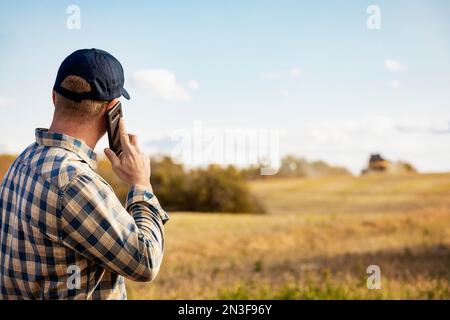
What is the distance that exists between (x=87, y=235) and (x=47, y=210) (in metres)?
0.18

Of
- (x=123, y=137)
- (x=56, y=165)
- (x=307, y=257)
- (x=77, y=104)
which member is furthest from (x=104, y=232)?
(x=307, y=257)

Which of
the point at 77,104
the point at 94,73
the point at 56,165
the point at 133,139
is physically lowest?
the point at 56,165

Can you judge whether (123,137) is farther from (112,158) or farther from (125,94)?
(125,94)

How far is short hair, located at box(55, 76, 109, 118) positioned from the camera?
2514 mm

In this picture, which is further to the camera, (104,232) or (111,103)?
(111,103)

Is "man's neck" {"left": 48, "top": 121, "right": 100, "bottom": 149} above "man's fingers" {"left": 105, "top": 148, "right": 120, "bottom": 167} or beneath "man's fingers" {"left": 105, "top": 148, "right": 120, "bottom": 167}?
above

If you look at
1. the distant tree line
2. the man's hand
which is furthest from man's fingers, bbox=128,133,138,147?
the distant tree line

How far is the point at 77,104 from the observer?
8.27 ft

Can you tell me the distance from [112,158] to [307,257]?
1194 centimetres

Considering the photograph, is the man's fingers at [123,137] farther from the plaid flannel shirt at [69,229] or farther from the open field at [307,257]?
the open field at [307,257]

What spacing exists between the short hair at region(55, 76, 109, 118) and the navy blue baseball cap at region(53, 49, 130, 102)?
0.5 inches

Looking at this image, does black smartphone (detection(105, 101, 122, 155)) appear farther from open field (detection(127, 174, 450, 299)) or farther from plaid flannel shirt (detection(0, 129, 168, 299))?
open field (detection(127, 174, 450, 299))

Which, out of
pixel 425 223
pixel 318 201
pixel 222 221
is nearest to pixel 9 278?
pixel 425 223

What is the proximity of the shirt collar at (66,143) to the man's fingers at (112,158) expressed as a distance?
0.07m
